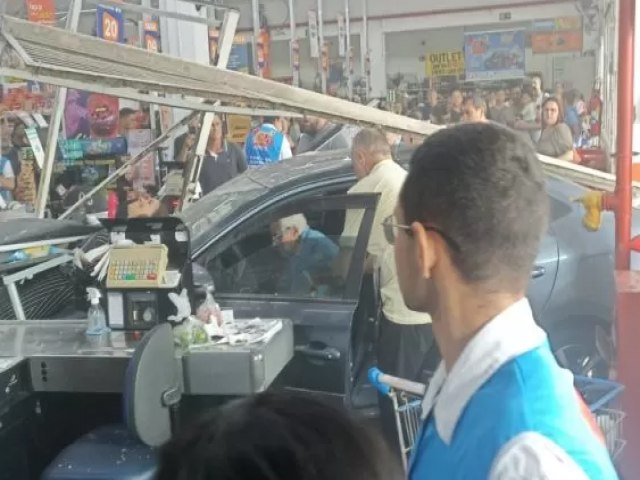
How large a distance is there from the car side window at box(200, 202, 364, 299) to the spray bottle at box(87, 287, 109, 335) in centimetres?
79

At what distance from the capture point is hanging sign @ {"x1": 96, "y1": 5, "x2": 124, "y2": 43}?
6.65 meters

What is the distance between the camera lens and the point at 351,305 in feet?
11.6

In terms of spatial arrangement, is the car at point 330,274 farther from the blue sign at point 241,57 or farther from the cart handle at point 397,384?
the blue sign at point 241,57

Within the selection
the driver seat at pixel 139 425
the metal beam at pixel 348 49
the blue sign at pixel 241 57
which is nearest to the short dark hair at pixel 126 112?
the blue sign at pixel 241 57

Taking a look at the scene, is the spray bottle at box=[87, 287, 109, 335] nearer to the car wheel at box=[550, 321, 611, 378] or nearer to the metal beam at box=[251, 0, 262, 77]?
the car wheel at box=[550, 321, 611, 378]

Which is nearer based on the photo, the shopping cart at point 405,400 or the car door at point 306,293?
the shopping cart at point 405,400

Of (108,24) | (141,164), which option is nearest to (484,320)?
(108,24)

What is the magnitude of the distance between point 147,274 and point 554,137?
21.5ft

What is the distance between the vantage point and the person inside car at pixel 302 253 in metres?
3.73

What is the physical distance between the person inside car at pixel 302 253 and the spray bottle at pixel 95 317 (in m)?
0.96

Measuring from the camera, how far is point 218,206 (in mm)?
4000

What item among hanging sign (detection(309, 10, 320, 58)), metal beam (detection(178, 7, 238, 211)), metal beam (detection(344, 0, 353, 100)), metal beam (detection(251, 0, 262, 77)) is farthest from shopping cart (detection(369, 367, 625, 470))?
hanging sign (detection(309, 10, 320, 58))

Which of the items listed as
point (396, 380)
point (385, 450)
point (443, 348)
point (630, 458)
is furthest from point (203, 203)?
point (385, 450)

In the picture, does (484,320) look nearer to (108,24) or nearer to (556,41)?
(108,24)
